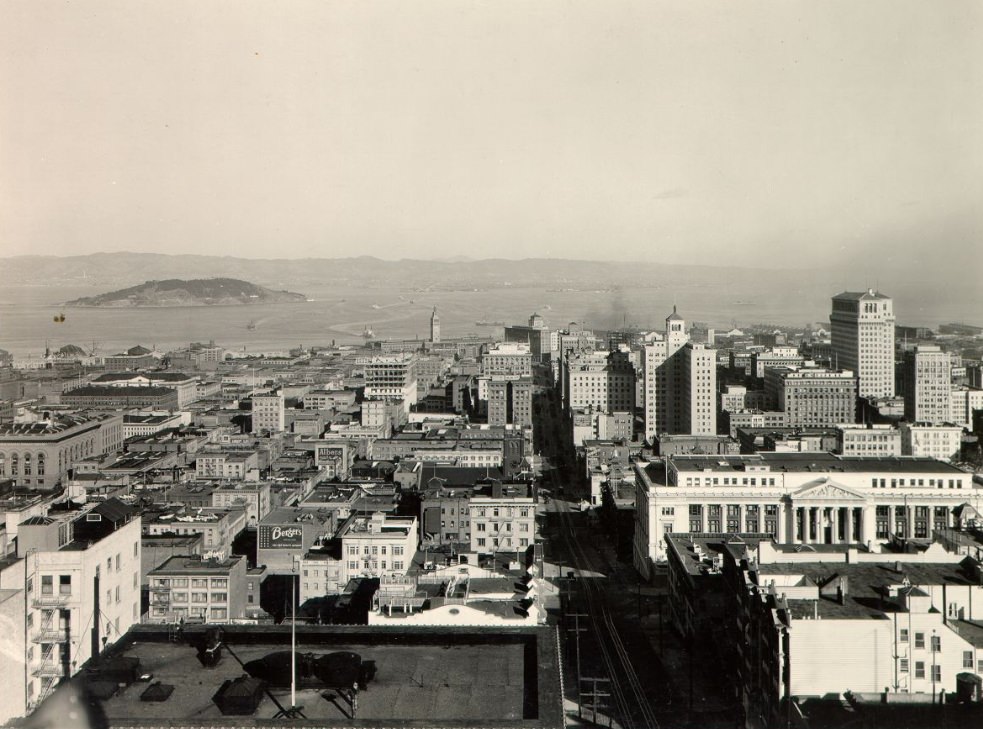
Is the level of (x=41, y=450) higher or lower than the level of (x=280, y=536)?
higher

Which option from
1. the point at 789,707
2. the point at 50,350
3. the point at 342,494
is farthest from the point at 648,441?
the point at 50,350

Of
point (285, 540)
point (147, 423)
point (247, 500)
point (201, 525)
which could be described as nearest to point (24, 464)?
point (247, 500)

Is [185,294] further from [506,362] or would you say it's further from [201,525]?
[201,525]

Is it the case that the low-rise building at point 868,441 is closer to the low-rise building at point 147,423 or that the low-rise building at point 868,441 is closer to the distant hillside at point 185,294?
the low-rise building at point 147,423

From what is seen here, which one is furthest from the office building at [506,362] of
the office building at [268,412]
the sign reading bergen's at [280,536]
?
the sign reading bergen's at [280,536]

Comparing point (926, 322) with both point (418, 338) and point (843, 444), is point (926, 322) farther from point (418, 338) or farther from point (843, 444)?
point (418, 338)
